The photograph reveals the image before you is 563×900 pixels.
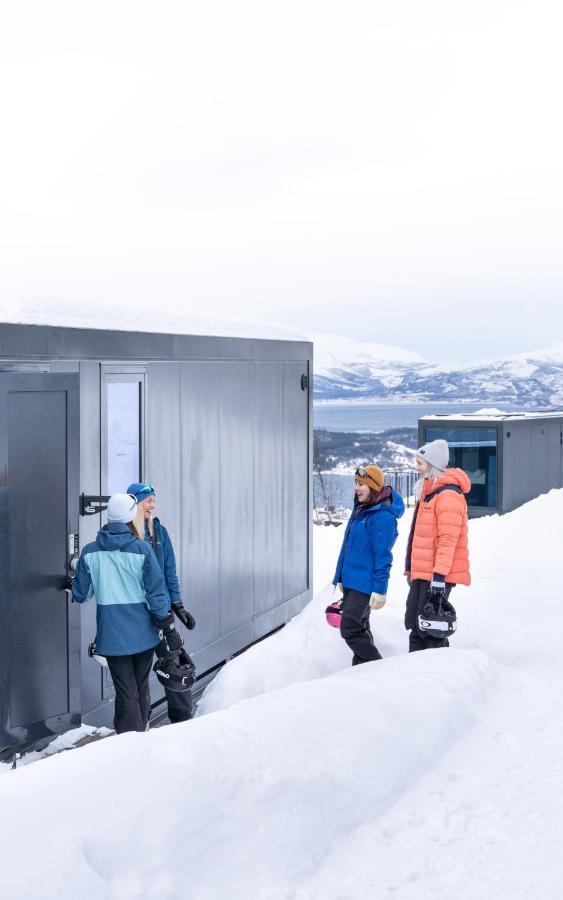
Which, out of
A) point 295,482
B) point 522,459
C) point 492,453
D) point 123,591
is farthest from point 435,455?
point 522,459

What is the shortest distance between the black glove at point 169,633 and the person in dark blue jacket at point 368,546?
1.33 meters

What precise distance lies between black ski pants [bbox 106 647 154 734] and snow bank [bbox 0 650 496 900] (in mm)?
830

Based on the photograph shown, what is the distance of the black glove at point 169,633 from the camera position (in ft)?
19.2

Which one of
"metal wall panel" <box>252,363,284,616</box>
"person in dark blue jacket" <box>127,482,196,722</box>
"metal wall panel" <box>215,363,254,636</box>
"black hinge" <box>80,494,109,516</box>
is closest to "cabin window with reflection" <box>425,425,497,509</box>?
"metal wall panel" <box>252,363,284,616</box>

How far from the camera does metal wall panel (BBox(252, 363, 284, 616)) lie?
29.0 feet

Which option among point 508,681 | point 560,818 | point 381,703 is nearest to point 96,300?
point 381,703

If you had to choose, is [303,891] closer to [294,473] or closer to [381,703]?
[381,703]

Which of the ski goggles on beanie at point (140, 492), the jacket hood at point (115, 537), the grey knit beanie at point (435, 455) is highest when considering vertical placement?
the grey knit beanie at point (435, 455)

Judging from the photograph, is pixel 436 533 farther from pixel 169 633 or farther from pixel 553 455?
pixel 553 455

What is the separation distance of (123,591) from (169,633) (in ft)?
1.37

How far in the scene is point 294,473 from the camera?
Answer: 9.80 meters

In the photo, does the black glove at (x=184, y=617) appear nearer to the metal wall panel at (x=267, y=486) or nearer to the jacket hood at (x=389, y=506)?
the jacket hood at (x=389, y=506)

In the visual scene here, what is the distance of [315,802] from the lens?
4.26 metres

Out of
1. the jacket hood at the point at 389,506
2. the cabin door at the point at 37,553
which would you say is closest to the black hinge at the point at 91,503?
the cabin door at the point at 37,553
